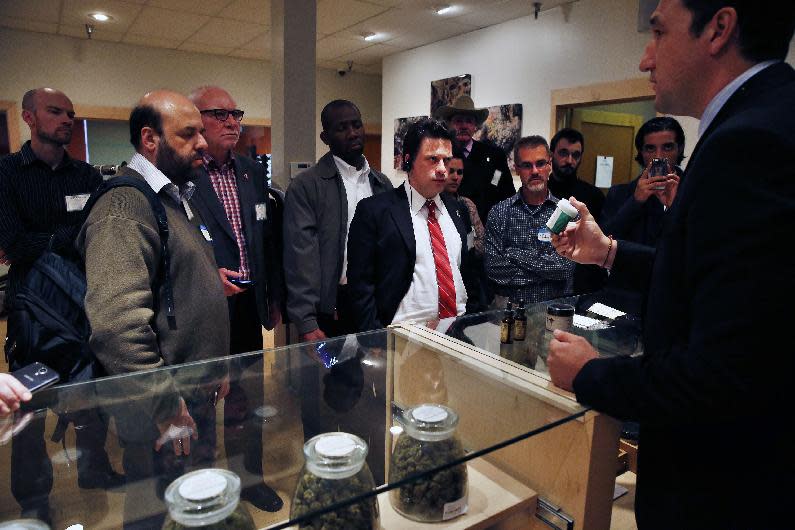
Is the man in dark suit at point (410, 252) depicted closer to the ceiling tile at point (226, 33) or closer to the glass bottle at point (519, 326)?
the glass bottle at point (519, 326)

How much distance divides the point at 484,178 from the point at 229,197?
6.04 feet

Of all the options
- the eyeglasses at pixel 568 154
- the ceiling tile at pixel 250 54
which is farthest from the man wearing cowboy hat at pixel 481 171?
the ceiling tile at pixel 250 54

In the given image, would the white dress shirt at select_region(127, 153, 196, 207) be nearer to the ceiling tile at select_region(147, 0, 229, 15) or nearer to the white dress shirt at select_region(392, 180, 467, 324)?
the white dress shirt at select_region(392, 180, 467, 324)

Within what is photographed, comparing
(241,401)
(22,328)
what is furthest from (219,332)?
(241,401)

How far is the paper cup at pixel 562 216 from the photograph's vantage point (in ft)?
4.11

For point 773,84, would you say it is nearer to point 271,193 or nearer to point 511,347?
point 511,347

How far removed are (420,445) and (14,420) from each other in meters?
0.76

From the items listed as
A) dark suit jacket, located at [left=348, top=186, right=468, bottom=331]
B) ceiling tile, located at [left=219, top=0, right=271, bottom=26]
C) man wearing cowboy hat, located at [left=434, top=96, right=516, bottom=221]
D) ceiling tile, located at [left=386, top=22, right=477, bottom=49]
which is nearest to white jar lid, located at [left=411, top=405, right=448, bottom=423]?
dark suit jacket, located at [left=348, top=186, right=468, bottom=331]

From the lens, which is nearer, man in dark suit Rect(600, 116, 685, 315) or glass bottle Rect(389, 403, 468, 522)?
glass bottle Rect(389, 403, 468, 522)

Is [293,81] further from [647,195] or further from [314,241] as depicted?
[647,195]

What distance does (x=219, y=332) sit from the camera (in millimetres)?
1795

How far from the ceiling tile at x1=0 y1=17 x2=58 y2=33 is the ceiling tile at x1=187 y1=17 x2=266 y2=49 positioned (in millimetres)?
1606

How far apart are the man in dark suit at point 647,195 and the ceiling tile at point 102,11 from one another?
538cm

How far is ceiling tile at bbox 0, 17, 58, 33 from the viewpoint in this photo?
20.6ft
